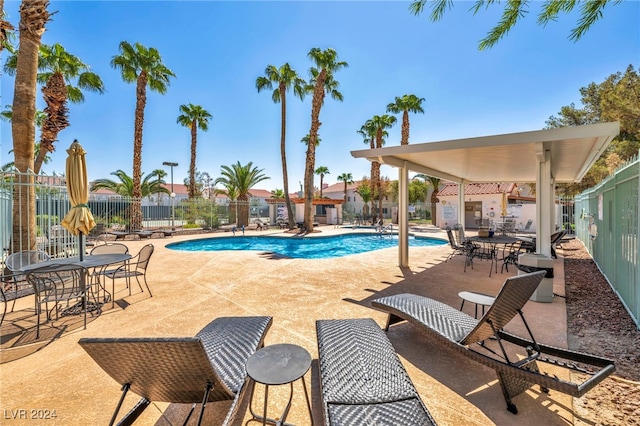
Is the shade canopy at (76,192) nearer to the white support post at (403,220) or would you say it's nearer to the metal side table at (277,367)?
the metal side table at (277,367)

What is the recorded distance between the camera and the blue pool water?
45.6 ft

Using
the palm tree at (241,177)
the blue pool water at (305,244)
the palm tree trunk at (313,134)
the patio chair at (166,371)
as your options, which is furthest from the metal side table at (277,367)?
the palm tree at (241,177)

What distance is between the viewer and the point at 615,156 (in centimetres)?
1419

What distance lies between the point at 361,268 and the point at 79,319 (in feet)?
19.1

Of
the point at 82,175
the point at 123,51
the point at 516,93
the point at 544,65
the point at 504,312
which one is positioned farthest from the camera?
the point at 123,51

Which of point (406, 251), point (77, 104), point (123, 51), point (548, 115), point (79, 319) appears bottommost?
point (79, 319)

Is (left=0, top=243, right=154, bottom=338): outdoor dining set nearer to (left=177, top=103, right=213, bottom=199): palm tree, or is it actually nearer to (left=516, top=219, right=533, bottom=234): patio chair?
(left=177, top=103, right=213, bottom=199): palm tree

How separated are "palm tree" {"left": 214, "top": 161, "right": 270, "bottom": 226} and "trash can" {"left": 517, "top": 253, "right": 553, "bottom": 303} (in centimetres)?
2001

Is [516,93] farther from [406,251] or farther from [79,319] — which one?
[79,319]

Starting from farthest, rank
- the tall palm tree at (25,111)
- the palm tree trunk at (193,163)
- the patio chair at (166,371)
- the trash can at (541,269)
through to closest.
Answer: the palm tree trunk at (193,163)
the tall palm tree at (25,111)
the trash can at (541,269)
the patio chair at (166,371)

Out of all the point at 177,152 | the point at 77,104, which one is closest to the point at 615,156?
the point at 77,104

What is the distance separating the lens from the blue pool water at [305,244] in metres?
13.9

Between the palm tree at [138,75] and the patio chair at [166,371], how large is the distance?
17.1 m

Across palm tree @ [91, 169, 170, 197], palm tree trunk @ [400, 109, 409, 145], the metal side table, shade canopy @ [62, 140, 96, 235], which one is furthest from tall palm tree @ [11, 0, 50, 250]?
palm tree trunk @ [400, 109, 409, 145]
